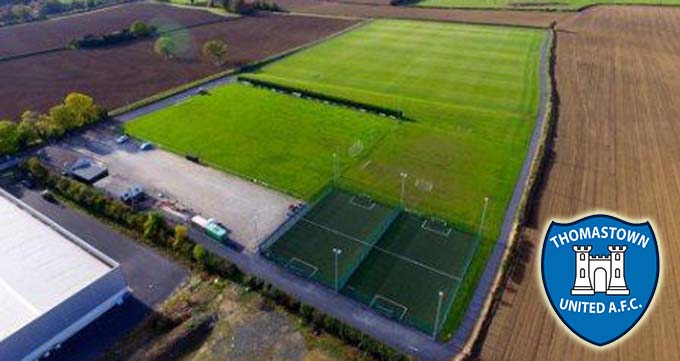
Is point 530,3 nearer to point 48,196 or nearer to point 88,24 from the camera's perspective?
point 88,24

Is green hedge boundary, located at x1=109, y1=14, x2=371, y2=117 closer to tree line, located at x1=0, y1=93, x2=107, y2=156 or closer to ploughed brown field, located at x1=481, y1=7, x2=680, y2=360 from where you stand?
tree line, located at x1=0, y1=93, x2=107, y2=156

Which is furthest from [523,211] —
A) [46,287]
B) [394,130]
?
[46,287]

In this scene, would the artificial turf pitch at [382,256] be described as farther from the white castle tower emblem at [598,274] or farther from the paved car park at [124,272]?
the white castle tower emblem at [598,274]

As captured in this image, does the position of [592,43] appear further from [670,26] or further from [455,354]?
[455,354]

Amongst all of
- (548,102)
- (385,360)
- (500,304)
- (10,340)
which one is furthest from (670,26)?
(10,340)

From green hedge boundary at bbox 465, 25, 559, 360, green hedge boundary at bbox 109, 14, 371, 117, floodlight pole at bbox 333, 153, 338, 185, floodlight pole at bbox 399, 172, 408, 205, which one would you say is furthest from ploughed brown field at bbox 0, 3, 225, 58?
green hedge boundary at bbox 465, 25, 559, 360
